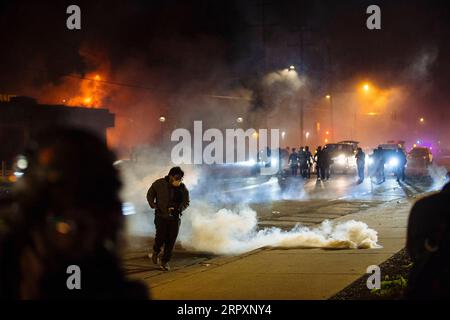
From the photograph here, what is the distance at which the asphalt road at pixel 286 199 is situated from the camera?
28.7 ft

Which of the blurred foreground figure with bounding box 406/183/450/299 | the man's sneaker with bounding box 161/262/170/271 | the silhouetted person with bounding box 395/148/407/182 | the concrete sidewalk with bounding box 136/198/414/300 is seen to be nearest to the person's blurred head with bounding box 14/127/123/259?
the blurred foreground figure with bounding box 406/183/450/299

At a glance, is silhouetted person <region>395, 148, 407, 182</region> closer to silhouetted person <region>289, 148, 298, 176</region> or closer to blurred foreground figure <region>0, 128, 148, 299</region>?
silhouetted person <region>289, 148, 298, 176</region>

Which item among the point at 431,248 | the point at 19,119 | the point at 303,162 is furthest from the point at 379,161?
the point at 431,248

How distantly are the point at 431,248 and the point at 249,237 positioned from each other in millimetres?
6885

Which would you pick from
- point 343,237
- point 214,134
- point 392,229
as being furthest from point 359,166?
point 343,237

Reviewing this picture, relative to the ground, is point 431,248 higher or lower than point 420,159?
lower

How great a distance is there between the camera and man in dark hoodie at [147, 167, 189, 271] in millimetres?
7625

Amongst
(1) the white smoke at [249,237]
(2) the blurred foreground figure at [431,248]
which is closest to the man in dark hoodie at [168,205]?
(1) the white smoke at [249,237]

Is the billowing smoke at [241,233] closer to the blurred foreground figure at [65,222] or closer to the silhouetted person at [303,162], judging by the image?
the blurred foreground figure at [65,222]

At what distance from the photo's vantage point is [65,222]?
2.09 m

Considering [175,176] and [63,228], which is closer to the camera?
[63,228]

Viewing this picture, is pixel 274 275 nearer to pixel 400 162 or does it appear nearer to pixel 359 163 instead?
pixel 400 162
